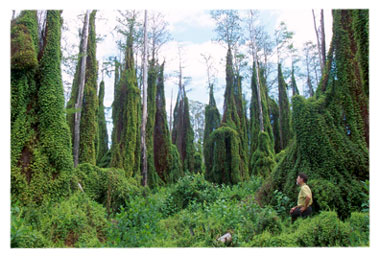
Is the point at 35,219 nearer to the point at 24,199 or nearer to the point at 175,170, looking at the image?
the point at 24,199

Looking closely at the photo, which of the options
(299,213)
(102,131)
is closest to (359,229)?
(299,213)

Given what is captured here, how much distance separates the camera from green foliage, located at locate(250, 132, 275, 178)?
468 inches

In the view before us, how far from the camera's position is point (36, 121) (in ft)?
16.6

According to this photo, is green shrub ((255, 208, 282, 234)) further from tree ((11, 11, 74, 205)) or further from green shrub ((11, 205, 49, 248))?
tree ((11, 11, 74, 205))

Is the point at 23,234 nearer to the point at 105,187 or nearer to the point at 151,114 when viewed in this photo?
the point at 105,187

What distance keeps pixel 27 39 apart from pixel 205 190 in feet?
18.0

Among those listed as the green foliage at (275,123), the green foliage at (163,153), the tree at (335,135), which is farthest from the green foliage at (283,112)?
the tree at (335,135)

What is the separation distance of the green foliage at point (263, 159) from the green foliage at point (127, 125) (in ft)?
18.0

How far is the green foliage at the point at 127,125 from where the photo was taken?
10.8 m

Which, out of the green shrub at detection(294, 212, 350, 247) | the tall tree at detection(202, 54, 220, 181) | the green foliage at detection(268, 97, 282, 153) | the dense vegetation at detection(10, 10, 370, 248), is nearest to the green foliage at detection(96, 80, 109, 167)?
the tall tree at detection(202, 54, 220, 181)

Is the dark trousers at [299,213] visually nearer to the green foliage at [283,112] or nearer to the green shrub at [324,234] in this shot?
the green shrub at [324,234]

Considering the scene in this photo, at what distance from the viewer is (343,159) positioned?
5.43 meters

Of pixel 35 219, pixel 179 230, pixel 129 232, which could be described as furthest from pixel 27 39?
pixel 179 230

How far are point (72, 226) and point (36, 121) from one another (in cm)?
218
